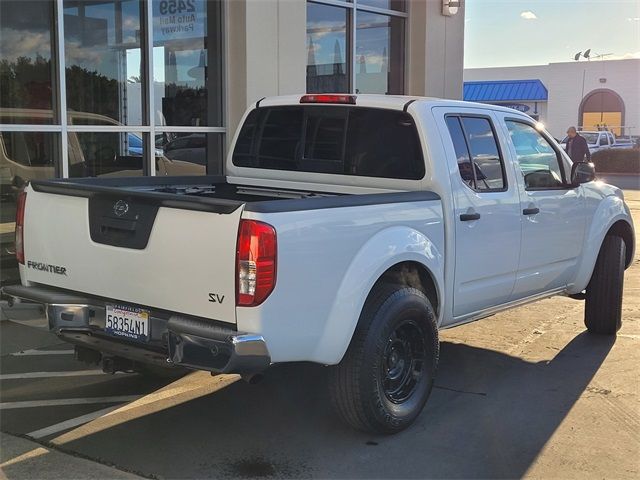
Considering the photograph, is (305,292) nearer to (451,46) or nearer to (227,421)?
(227,421)

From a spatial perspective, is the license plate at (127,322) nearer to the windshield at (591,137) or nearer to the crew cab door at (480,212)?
the crew cab door at (480,212)

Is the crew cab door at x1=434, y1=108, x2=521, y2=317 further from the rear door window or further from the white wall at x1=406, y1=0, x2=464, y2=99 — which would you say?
the white wall at x1=406, y1=0, x2=464, y2=99

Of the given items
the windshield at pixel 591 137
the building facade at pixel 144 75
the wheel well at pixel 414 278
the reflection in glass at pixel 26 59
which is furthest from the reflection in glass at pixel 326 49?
the windshield at pixel 591 137

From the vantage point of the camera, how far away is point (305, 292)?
3664mm

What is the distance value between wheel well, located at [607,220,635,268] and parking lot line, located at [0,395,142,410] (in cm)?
425

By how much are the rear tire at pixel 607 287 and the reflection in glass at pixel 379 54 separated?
560 centimetres

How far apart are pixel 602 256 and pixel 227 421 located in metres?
3.70

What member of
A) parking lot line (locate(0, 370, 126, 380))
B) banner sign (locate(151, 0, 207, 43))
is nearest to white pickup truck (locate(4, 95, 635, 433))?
parking lot line (locate(0, 370, 126, 380))

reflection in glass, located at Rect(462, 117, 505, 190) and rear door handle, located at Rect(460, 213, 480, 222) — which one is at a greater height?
reflection in glass, located at Rect(462, 117, 505, 190)

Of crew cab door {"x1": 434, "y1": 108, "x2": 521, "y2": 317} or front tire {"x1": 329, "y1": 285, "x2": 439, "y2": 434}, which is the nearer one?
front tire {"x1": 329, "y1": 285, "x2": 439, "y2": 434}

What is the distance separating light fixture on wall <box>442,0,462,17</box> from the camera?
11.9 metres

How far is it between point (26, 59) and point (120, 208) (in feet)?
13.4

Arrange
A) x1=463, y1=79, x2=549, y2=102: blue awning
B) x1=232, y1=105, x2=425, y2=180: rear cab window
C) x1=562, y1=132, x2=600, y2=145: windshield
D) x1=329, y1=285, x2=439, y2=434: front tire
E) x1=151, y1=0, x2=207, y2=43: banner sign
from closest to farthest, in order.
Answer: x1=329, y1=285, x2=439, y2=434: front tire, x1=232, y1=105, x2=425, y2=180: rear cab window, x1=151, y1=0, x2=207, y2=43: banner sign, x1=562, y1=132, x2=600, y2=145: windshield, x1=463, y1=79, x2=549, y2=102: blue awning

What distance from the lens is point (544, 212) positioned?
218 inches
